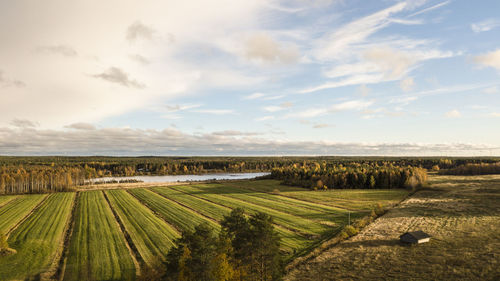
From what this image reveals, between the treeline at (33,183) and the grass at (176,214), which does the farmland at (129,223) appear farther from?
the treeline at (33,183)

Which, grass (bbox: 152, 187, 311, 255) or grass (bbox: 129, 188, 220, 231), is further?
grass (bbox: 129, 188, 220, 231)

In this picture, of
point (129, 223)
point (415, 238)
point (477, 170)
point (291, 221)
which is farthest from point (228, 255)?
point (477, 170)

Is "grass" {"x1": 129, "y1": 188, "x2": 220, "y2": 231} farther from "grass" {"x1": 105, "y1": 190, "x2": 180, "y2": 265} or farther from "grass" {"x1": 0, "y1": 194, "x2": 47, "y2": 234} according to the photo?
"grass" {"x1": 0, "y1": 194, "x2": 47, "y2": 234}

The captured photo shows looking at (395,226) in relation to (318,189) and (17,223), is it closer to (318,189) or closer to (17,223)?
(318,189)

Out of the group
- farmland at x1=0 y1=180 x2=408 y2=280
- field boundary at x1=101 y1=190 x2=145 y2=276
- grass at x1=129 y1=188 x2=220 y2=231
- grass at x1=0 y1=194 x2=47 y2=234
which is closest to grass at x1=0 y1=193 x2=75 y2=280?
farmland at x1=0 y1=180 x2=408 y2=280

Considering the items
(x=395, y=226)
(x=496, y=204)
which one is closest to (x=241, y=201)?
(x=395, y=226)
